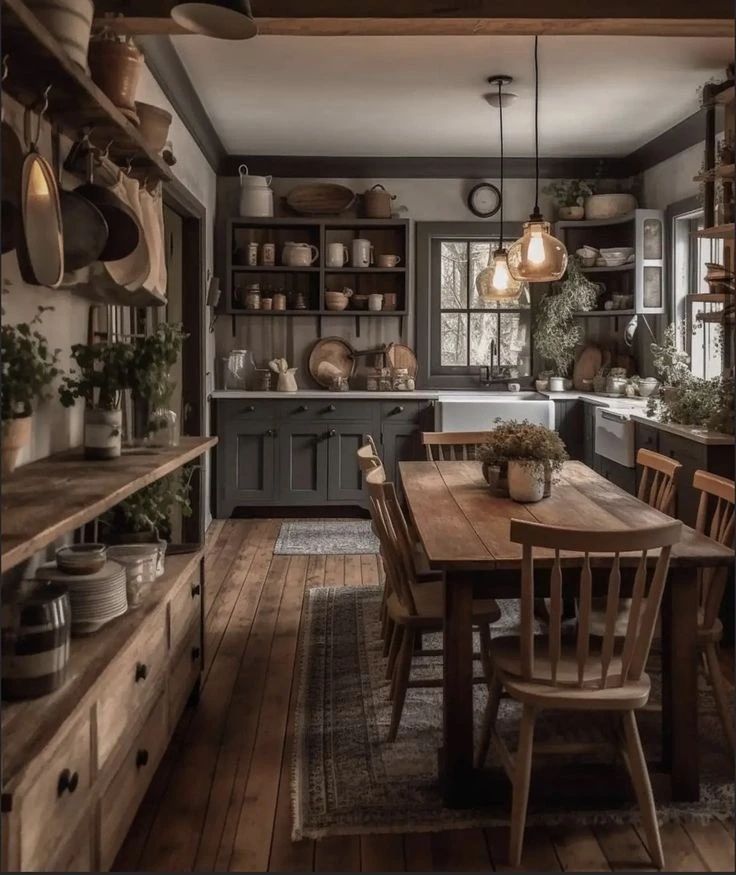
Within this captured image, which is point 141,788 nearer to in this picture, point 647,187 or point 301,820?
point 301,820

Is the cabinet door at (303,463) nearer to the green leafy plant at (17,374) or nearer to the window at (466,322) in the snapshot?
the window at (466,322)

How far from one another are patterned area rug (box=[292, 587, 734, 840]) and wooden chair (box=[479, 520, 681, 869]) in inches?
8.1

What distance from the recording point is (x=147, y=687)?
2.34 m

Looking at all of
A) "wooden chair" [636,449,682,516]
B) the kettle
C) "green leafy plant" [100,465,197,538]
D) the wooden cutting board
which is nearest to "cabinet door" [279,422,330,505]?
the kettle

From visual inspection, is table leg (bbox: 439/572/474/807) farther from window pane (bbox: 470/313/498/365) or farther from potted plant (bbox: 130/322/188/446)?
window pane (bbox: 470/313/498/365)

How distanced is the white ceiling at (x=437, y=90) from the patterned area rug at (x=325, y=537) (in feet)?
9.02

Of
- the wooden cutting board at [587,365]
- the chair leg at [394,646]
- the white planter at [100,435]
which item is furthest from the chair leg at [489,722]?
the wooden cutting board at [587,365]

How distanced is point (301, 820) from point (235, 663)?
1266 mm

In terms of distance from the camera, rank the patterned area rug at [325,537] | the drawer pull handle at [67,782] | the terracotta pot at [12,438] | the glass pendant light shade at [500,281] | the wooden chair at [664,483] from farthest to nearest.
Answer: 1. the patterned area rug at [325,537]
2. the glass pendant light shade at [500,281]
3. the wooden chair at [664,483]
4. the terracotta pot at [12,438]
5. the drawer pull handle at [67,782]

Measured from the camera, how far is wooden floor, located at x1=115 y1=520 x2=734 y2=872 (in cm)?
217

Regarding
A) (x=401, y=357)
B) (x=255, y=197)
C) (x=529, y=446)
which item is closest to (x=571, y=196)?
(x=401, y=357)

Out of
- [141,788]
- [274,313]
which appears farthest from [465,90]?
[141,788]

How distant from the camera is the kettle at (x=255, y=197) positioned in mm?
6637

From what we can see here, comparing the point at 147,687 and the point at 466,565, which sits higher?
the point at 466,565
